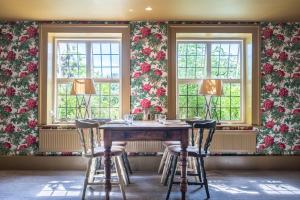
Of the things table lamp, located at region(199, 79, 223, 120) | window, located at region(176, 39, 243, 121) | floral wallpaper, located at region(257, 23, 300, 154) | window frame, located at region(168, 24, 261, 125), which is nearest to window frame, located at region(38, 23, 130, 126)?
window frame, located at region(168, 24, 261, 125)

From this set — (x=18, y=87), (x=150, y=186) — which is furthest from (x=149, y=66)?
(x=18, y=87)

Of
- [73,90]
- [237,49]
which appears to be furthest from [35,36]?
[237,49]

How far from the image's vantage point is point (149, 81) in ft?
18.9

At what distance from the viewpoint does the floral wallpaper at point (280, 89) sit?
19.0 ft

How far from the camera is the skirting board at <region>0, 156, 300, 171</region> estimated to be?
223 inches

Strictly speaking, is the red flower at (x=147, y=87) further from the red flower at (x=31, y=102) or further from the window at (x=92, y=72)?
the red flower at (x=31, y=102)

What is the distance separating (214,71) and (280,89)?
3.66 ft

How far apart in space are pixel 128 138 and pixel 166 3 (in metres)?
1.93

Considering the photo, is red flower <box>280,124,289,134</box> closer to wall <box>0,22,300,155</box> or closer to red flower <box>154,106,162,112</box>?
wall <box>0,22,300,155</box>

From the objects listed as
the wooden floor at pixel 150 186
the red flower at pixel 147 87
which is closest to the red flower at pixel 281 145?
the wooden floor at pixel 150 186

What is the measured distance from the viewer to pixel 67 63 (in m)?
6.13

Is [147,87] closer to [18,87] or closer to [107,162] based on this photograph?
[18,87]

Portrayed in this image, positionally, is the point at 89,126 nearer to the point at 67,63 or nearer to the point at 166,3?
the point at 166,3

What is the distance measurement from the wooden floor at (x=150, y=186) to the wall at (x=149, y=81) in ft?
1.87
